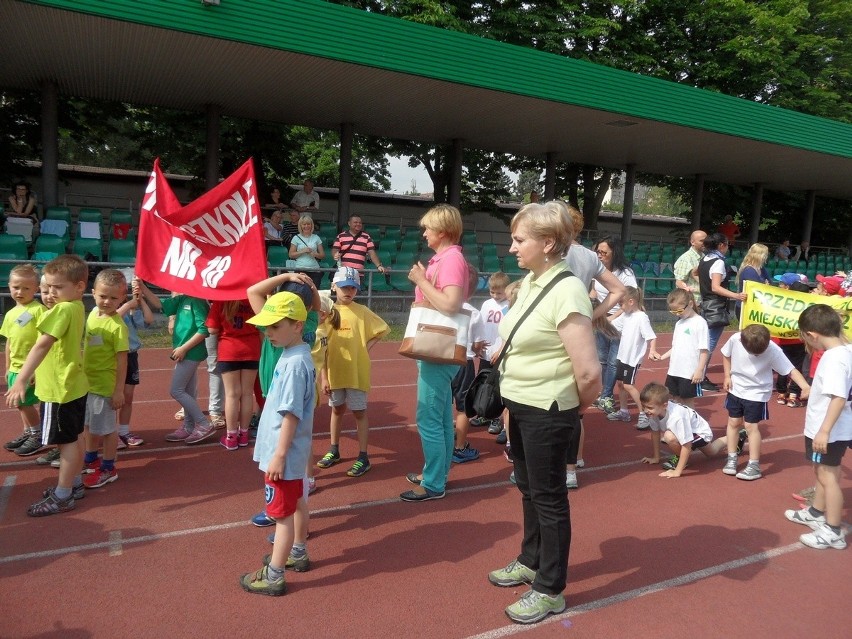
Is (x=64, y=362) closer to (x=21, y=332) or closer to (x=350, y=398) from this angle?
(x=21, y=332)

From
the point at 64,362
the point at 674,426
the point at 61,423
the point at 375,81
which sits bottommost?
the point at 674,426

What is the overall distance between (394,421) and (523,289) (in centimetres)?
394

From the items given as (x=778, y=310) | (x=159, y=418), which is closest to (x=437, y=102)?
(x=778, y=310)

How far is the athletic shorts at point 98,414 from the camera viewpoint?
5.00 metres

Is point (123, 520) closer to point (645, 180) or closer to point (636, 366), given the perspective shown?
point (636, 366)

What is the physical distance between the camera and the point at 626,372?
7312 millimetres

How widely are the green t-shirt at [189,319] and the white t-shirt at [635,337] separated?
441 cm

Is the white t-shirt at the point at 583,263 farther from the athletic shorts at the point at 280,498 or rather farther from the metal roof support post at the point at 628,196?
the metal roof support post at the point at 628,196

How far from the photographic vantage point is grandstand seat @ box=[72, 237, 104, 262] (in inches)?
474

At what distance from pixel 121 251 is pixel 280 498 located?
10409 millimetres

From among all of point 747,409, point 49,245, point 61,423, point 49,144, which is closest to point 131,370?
point 61,423

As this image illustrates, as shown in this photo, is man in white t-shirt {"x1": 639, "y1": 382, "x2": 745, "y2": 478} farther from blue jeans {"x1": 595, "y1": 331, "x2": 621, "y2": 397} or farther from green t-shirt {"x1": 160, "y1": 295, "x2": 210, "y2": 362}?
green t-shirt {"x1": 160, "y1": 295, "x2": 210, "y2": 362}

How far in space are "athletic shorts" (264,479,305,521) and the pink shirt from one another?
1.68 meters

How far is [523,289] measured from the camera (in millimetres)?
3584
